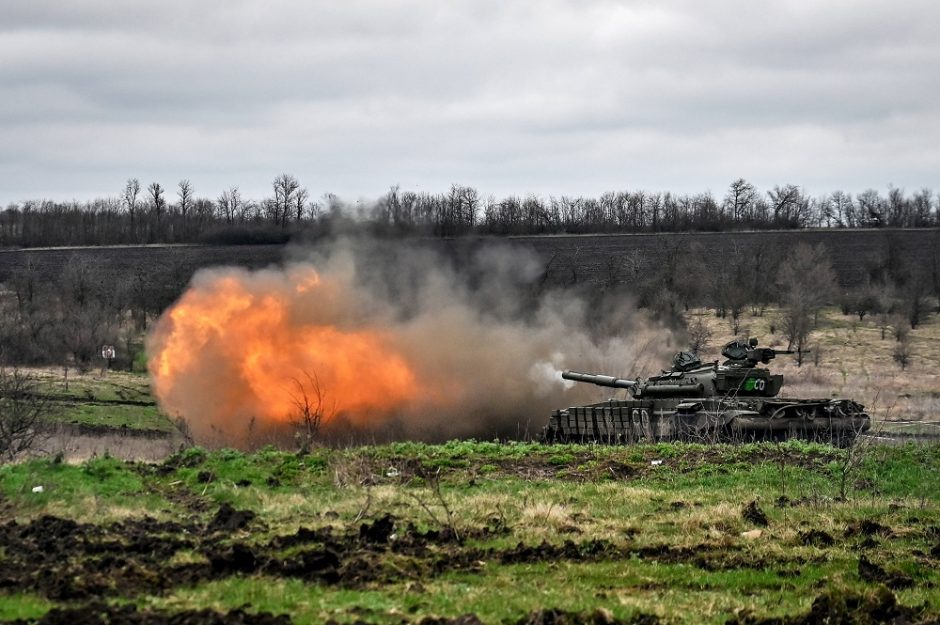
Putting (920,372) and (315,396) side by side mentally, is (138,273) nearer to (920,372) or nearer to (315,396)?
(315,396)

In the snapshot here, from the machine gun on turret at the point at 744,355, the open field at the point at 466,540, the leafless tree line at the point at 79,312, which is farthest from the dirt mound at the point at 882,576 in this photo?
the leafless tree line at the point at 79,312

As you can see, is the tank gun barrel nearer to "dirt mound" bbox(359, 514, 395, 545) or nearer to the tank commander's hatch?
the tank commander's hatch

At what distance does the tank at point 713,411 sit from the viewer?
3253 cm

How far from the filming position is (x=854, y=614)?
1177cm

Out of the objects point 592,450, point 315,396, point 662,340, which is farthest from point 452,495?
point 662,340

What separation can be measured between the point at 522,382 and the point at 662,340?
1385cm

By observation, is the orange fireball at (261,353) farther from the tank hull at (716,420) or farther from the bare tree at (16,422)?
the tank hull at (716,420)

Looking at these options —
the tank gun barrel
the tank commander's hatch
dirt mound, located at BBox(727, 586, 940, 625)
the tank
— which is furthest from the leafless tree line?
dirt mound, located at BBox(727, 586, 940, 625)

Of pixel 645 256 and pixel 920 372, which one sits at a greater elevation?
pixel 645 256

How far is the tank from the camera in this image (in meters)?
32.5

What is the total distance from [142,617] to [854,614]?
7.32 meters

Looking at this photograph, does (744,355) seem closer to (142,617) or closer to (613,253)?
(142,617)

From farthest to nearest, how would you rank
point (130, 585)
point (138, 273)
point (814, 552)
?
point (138, 273), point (814, 552), point (130, 585)

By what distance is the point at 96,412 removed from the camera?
4712 centimetres
